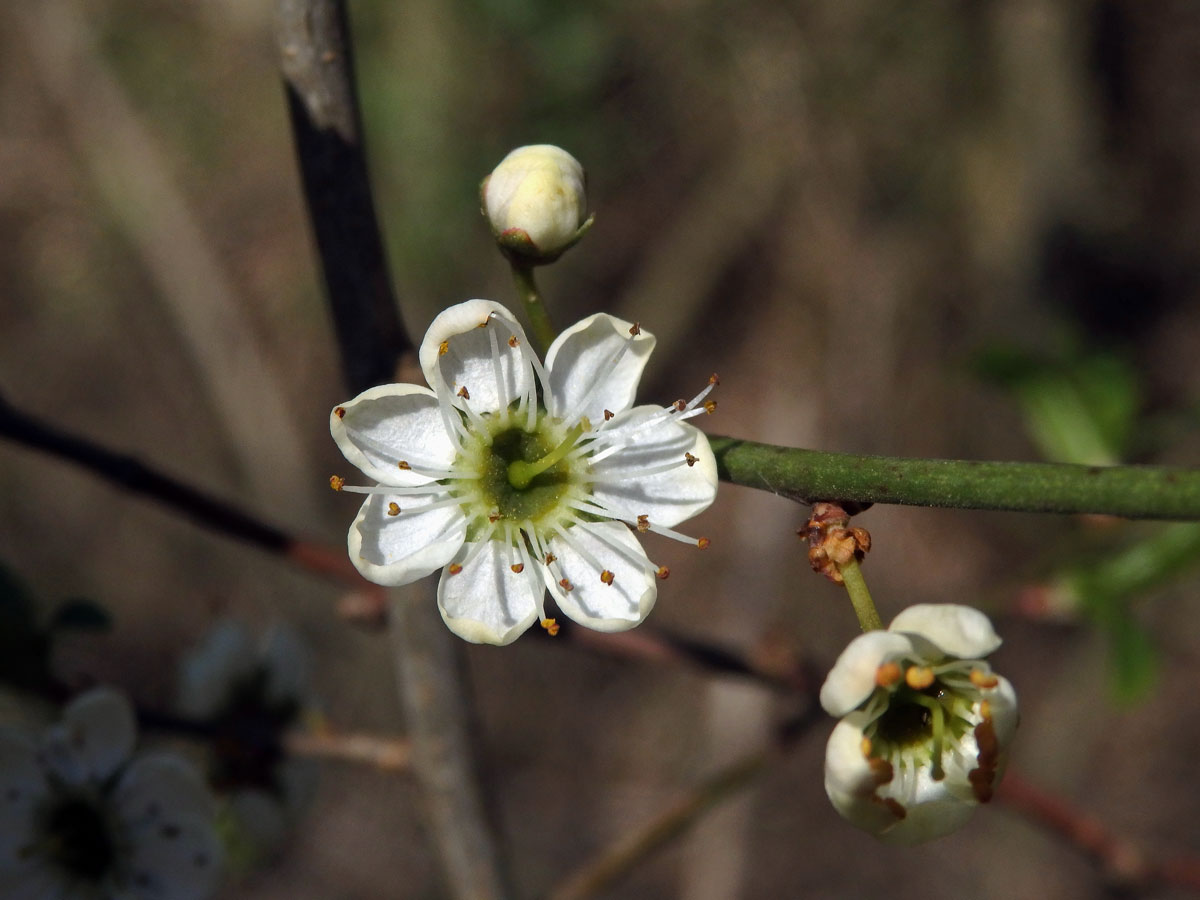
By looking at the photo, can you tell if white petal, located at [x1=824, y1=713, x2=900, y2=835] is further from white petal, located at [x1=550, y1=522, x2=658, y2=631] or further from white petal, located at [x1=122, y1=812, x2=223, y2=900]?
white petal, located at [x1=122, y1=812, x2=223, y2=900]

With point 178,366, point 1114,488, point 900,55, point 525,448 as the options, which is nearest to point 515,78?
point 900,55

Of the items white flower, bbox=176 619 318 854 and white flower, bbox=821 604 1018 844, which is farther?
white flower, bbox=176 619 318 854

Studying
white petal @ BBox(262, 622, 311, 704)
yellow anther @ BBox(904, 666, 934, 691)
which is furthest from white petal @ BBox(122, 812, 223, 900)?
yellow anther @ BBox(904, 666, 934, 691)

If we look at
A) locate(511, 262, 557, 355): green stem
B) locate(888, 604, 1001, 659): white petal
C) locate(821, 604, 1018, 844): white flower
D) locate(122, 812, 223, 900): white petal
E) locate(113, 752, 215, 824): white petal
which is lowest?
locate(122, 812, 223, 900): white petal

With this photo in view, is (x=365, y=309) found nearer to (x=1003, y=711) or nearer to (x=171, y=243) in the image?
(x=1003, y=711)

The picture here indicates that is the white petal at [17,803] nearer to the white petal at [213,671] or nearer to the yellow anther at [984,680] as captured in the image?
the white petal at [213,671]

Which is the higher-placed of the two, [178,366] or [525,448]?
[178,366]

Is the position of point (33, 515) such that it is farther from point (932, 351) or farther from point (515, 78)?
point (932, 351)
